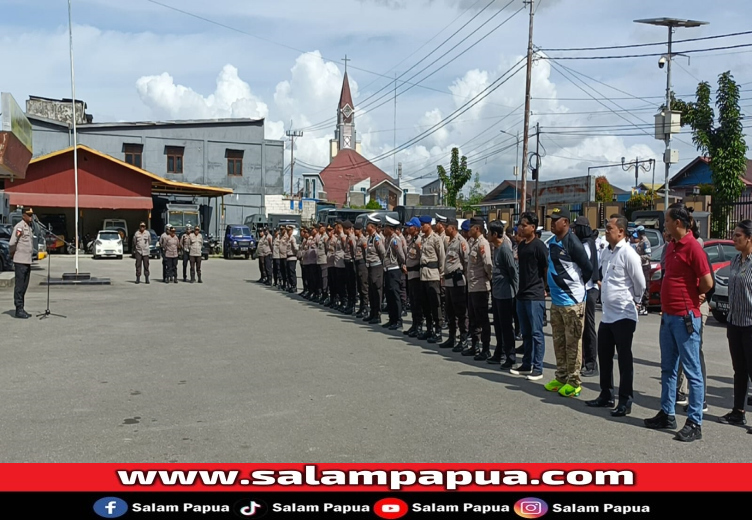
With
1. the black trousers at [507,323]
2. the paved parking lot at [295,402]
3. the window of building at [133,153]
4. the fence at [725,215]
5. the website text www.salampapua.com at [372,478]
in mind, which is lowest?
the paved parking lot at [295,402]

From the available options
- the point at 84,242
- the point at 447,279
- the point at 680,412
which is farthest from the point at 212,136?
the point at 680,412

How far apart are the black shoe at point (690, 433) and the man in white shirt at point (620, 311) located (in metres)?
0.85

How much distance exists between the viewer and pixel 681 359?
7.08 metres

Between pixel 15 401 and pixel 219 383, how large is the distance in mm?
2279

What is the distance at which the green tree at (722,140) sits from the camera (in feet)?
96.3

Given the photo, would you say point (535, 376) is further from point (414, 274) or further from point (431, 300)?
point (414, 274)

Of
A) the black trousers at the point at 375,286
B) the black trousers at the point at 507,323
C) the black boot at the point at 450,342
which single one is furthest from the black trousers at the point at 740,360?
the black trousers at the point at 375,286

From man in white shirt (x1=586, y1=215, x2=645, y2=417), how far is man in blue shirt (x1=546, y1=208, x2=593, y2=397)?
0.50 m

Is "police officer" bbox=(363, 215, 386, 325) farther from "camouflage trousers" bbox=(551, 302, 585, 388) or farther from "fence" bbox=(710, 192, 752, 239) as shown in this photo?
"fence" bbox=(710, 192, 752, 239)

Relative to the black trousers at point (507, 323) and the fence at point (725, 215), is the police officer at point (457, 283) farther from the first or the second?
the fence at point (725, 215)

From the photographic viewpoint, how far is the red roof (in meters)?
123
